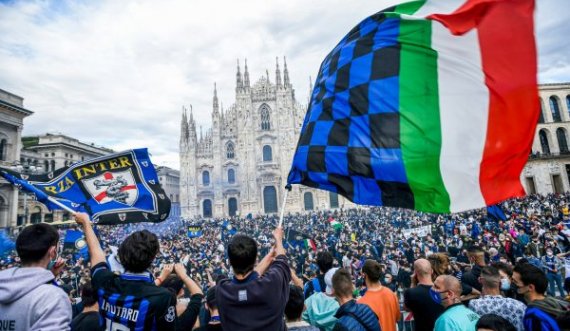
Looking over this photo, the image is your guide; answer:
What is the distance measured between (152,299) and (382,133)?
252 centimetres

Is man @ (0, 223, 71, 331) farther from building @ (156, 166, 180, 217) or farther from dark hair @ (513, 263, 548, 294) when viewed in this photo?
building @ (156, 166, 180, 217)

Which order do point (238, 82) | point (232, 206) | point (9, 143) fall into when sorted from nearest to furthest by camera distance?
point (9, 143) < point (232, 206) < point (238, 82)

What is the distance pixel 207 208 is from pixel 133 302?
40690 mm

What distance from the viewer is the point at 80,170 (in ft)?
14.6

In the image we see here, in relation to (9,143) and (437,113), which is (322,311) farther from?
(9,143)

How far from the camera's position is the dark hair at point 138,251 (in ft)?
6.84

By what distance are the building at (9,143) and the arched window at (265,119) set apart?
24822mm

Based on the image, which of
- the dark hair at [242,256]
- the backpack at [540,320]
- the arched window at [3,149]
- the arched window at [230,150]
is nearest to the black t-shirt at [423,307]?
the backpack at [540,320]

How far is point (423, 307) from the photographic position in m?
3.13

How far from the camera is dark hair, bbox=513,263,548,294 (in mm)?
2799

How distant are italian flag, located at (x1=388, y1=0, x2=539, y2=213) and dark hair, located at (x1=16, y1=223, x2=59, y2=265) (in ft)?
9.65

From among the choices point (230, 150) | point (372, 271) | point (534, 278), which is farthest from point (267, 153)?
point (534, 278)

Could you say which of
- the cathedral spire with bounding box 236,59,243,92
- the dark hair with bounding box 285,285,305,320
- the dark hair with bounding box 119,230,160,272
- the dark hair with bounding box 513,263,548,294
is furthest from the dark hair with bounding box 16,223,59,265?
the cathedral spire with bounding box 236,59,243,92

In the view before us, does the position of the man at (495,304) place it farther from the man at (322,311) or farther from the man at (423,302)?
the man at (322,311)
